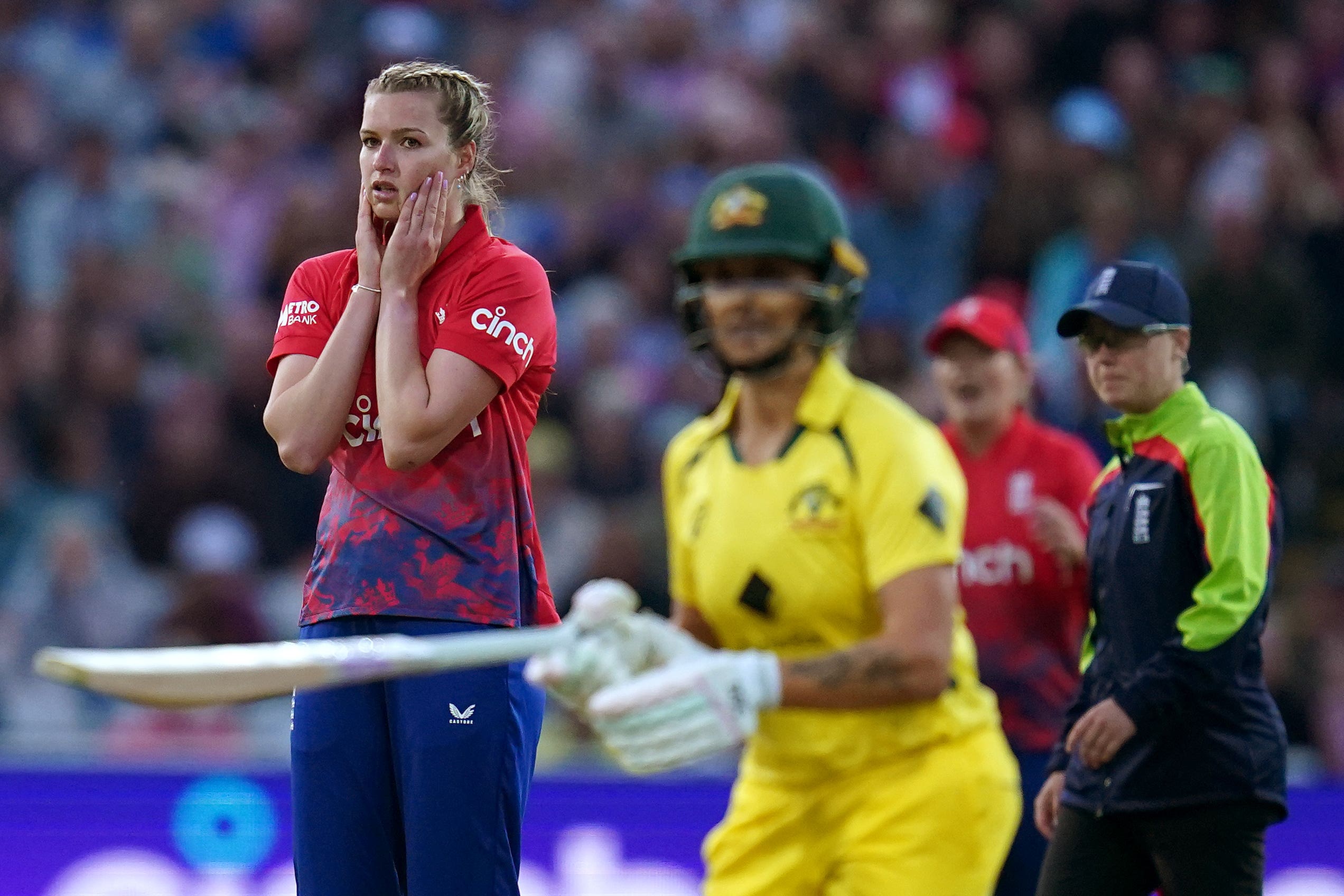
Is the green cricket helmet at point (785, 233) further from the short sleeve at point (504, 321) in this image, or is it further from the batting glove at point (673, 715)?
the batting glove at point (673, 715)

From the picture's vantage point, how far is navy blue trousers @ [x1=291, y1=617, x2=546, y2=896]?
3.20 m

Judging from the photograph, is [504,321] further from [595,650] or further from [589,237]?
[589,237]

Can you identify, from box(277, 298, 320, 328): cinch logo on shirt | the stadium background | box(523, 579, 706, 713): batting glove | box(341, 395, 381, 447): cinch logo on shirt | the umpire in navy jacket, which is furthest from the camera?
the stadium background

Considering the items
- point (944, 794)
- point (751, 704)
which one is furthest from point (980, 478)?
point (751, 704)

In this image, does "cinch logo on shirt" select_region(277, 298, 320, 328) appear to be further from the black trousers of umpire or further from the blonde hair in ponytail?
the black trousers of umpire

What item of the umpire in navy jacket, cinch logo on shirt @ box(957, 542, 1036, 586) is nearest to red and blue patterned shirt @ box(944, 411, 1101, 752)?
cinch logo on shirt @ box(957, 542, 1036, 586)

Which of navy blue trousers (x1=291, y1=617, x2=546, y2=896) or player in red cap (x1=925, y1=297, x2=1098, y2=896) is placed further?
player in red cap (x1=925, y1=297, x2=1098, y2=896)

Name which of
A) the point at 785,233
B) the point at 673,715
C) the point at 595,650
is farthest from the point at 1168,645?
the point at 595,650

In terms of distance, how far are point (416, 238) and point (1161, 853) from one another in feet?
6.84

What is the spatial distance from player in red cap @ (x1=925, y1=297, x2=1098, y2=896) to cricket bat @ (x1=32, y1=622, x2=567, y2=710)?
2850mm

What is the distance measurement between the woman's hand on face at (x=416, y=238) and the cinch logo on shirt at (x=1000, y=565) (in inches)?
103

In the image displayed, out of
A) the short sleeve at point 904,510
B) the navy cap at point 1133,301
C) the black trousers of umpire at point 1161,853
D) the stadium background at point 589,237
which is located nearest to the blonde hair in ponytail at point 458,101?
the short sleeve at point 904,510

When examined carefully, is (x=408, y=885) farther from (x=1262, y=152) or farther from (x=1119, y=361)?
(x=1262, y=152)

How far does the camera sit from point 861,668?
141 inches
